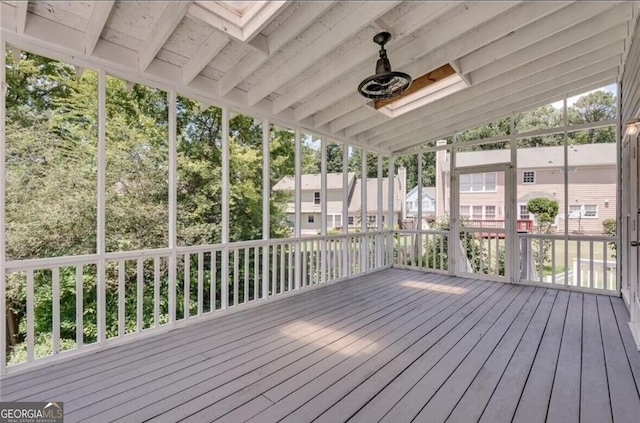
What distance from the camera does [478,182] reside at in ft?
18.1

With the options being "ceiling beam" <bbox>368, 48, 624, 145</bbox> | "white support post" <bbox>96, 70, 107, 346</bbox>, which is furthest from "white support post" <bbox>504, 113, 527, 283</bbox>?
"white support post" <bbox>96, 70, 107, 346</bbox>

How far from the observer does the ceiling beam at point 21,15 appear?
2.08 m

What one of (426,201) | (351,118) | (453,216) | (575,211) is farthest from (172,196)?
(575,211)

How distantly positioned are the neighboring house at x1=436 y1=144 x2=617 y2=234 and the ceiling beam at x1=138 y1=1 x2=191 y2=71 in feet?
16.7

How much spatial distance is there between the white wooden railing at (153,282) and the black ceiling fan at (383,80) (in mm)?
2387

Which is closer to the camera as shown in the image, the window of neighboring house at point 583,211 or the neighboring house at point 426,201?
the window of neighboring house at point 583,211

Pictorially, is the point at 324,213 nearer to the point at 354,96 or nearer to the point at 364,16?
the point at 354,96

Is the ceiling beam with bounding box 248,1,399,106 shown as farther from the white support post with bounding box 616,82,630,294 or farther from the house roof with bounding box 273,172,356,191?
the white support post with bounding box 616,82,630,294

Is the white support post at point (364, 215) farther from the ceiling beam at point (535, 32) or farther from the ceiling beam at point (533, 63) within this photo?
the ceiling beam at point (535, 32)

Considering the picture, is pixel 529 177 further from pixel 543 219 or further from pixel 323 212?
pixel 323 212

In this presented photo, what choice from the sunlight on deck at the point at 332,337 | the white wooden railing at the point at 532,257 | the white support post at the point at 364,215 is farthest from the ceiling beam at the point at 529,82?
the sunlight on deck at the point at 332,337

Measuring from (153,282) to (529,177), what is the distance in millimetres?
6292

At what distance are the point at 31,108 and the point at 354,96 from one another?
4.27 metres

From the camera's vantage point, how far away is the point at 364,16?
7.92 feet
